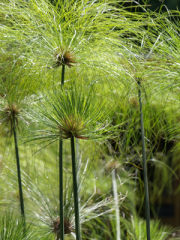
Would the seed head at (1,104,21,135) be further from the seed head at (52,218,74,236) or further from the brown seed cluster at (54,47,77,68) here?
the seed head at (52,218,74,236)

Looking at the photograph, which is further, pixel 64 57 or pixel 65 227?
pixel 65 227

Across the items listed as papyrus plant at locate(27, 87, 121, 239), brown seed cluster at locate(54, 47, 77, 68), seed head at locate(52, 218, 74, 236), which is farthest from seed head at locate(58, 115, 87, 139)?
seed head at locate(52, 218, 74, 236)

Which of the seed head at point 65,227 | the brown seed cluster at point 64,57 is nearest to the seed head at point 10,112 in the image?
the brown seed cluster at point 64,57

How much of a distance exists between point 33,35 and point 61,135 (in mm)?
224

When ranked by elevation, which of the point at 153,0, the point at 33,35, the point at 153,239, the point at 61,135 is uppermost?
the point at 153,0

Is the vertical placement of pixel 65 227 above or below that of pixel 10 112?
below

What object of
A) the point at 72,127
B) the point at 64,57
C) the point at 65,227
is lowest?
the point at 65,227

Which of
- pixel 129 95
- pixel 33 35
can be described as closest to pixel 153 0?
pixel 129 95

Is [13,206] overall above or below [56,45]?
below

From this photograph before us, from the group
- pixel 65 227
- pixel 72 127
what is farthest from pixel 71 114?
pixel 65 227

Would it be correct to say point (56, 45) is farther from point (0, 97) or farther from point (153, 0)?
point (153, 0)

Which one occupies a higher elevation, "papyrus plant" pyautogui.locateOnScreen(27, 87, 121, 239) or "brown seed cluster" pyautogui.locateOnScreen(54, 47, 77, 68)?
"brown seed cluster" pyautogui.locateOnScreen(54, 47, 77, 68)

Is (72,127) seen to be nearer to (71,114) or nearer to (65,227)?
(71,114)

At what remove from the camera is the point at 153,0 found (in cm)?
147
